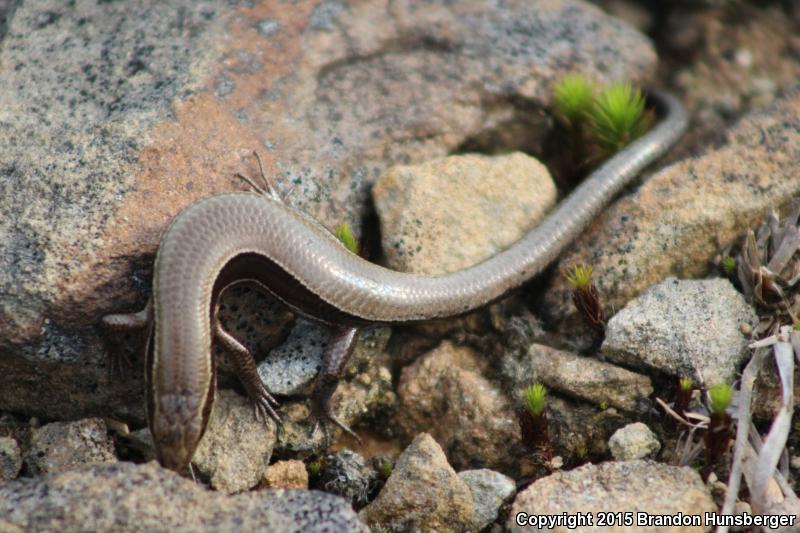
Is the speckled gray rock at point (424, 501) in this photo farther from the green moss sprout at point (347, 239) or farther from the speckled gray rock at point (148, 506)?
the green moss sprout at point (347, 239)

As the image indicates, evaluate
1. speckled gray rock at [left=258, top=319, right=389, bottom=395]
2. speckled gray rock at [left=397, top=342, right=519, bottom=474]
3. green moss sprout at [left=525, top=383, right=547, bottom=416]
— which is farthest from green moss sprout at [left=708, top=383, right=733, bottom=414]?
speckled gray rock at [left=258, top=319, right=389, bottom=395]

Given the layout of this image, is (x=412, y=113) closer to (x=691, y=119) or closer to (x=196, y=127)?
(x=196, y=127)

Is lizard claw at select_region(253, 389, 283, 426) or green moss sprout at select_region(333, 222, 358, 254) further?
green moss sprout at select_region(333, 222, 358, 254)

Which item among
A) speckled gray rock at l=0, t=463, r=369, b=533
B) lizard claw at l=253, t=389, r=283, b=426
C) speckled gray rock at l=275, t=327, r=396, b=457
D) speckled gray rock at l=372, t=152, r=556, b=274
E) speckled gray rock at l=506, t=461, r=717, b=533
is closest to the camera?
speckled gray rock at l=0, t=463, r=369, b=533

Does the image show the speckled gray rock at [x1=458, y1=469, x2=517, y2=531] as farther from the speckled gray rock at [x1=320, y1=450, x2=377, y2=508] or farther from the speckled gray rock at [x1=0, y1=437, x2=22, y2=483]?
the speckled gray rock at [x1=0, y1=437, x2=22, y2=483]

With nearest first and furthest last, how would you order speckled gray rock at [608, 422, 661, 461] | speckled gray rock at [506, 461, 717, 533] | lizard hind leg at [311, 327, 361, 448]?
speckled gray rock at [506, 461, 717, 533] < speckled gray rock at [608, 422, 661, 461] < lizard hind leg at [311, 327, 361, 448]

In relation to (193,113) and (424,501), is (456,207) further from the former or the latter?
(424,501)

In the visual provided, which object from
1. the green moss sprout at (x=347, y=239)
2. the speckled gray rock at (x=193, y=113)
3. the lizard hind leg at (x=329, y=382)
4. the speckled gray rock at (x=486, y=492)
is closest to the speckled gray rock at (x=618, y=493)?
the speckled gray rock at (x=486, y=492)
